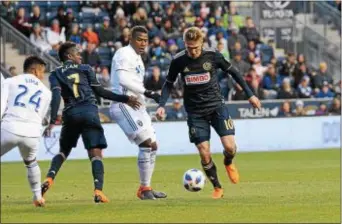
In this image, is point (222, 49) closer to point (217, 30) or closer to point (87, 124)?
point (217, 30)

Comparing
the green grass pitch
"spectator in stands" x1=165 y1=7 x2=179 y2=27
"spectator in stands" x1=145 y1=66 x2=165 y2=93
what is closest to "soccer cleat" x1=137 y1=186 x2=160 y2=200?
the green grass pitch

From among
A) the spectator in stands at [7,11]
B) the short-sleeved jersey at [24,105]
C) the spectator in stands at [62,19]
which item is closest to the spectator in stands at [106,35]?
the spectator in stands at [62,19]

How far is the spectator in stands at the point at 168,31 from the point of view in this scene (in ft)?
114

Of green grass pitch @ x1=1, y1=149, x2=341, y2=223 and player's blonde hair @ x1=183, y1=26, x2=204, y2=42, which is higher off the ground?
player's blonde hair @ x1=183, y1=26, x2=204, y2=42

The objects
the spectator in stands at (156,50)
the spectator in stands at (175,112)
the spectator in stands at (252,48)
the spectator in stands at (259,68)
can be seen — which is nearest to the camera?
the spectator in stands at (175,112)

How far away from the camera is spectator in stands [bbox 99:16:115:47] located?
33656 millimetres

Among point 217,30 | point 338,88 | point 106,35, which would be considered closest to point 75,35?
point 106,35

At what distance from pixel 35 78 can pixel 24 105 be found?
16.8 inches

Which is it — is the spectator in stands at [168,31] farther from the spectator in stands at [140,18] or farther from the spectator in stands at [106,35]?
the spectator in stands at [106,35]

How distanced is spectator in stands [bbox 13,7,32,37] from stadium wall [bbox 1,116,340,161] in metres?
5.11

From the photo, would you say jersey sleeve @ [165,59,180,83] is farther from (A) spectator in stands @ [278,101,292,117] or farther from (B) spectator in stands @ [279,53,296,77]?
(B) spectator in stands @ [279,53,296,77]

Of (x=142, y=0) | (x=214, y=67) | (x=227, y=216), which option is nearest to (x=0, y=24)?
(x=142, y=0)

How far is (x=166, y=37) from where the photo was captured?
1372 inches

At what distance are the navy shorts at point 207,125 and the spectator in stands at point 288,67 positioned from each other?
19.8 m
